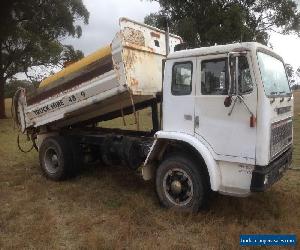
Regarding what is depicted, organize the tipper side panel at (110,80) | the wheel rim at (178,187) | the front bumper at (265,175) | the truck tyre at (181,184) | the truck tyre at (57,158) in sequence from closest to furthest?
the front bumper at (265,175) → the truck tyre at (181,184) → the wheel rim at (178,187) → the tipper side panel at (110,80) → the truck tyre at (57,158)

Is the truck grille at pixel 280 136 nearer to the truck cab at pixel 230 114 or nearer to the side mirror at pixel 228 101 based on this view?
the truck cab at pixel 230 114

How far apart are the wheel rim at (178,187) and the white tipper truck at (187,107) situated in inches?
0.6

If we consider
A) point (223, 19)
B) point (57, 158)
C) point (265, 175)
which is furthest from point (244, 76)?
point (223, 19)

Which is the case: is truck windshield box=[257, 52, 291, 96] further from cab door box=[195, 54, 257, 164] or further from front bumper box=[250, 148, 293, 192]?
front bumper box=[250, 148, 293, 192]

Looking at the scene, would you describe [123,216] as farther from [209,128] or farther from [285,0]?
[285,0]

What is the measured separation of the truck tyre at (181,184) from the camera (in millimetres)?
6246

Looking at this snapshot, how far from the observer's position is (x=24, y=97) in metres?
8.95

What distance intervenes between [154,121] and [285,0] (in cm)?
2192

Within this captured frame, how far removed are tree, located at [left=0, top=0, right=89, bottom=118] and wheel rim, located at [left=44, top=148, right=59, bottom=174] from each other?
51.8 feet

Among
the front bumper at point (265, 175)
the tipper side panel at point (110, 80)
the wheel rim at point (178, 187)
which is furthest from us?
the tipper side panel at point (110, 80)

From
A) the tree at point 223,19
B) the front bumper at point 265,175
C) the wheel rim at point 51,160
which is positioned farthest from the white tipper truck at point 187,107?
the tree at point 223,19

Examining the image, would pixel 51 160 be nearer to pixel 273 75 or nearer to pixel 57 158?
pixel 57 158

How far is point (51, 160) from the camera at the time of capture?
900cm

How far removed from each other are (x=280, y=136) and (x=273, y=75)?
3.05 ft
